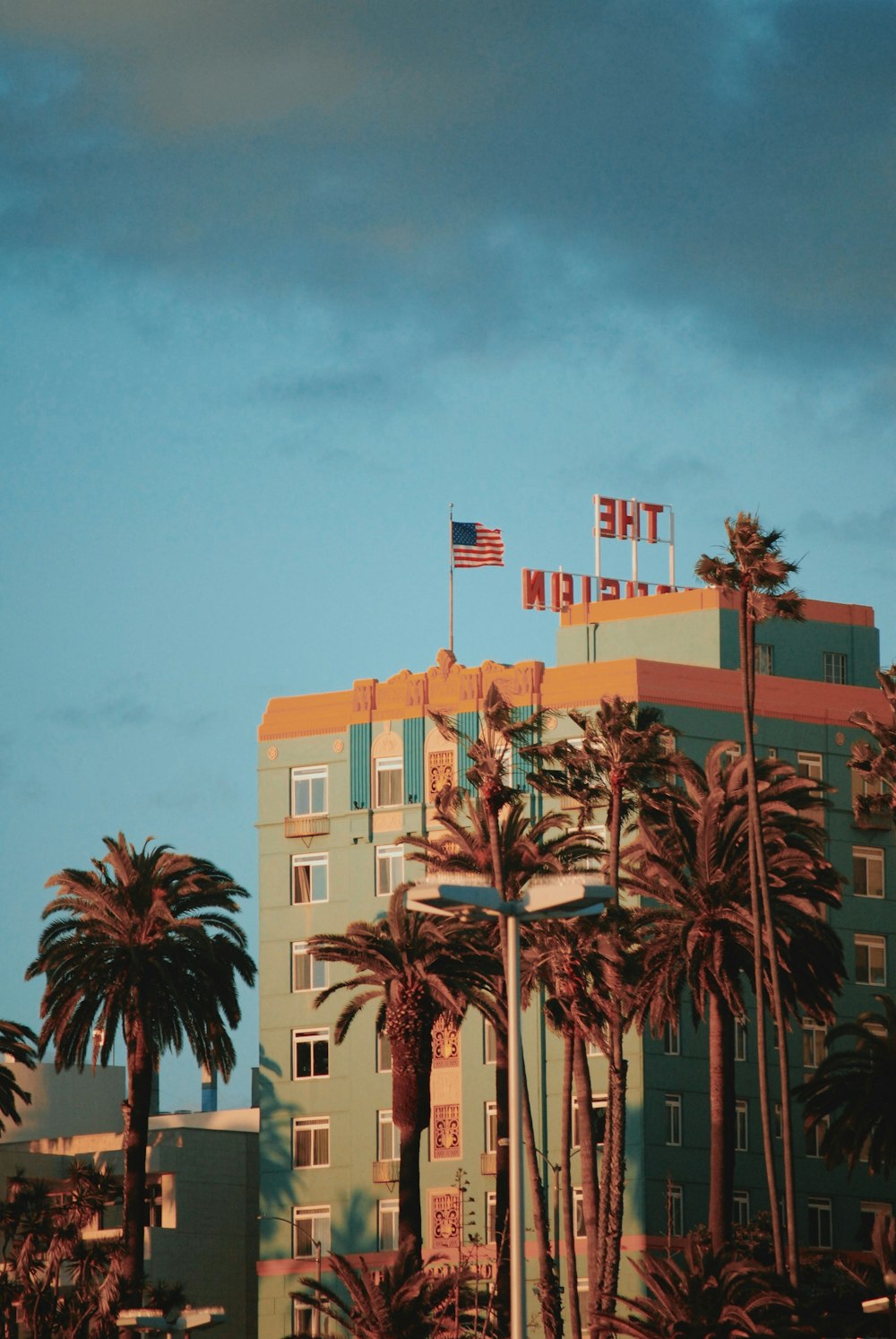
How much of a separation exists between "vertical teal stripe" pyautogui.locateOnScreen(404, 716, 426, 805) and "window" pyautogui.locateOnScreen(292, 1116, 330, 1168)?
42.2 feet

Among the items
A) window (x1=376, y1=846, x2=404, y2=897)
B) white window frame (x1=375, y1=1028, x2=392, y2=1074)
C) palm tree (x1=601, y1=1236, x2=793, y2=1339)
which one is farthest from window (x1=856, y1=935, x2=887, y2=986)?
palm tree (x1=601, y1=1236, x2=793, y2=1339)

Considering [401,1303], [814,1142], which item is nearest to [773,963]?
[401,1303]

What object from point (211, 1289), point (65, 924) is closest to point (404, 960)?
point (65, 924)

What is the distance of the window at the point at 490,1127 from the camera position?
9486cm

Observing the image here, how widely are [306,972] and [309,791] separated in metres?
7.24

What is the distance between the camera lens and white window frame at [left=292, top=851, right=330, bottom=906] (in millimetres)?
101812

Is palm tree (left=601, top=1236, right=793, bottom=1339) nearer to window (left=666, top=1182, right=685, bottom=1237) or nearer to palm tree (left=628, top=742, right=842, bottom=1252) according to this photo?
palm tree (left=628, top=742, right=842, bottom=1252)

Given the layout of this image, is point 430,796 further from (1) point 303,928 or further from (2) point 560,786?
(2) point 560,786

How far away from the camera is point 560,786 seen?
7556 cm

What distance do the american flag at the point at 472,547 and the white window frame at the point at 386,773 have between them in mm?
9207

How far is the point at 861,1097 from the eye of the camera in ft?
260

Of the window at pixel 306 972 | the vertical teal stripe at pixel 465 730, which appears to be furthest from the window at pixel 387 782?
the window at pixel 306 972

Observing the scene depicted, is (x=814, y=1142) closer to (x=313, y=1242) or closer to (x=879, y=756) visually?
(x=879, y=756)

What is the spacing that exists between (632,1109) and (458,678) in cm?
1920
